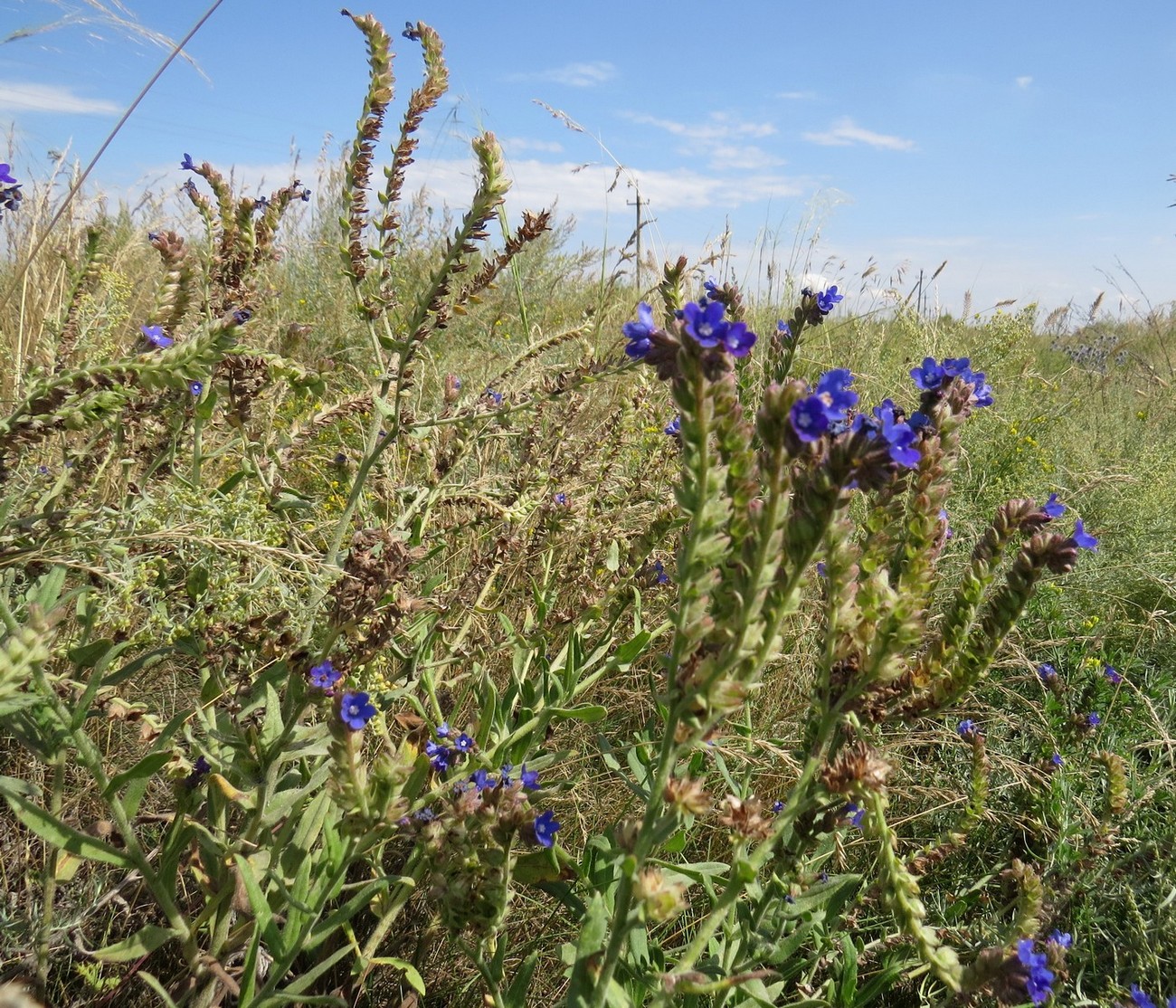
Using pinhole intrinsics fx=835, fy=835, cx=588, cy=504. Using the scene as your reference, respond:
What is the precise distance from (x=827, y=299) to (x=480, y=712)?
1.40m

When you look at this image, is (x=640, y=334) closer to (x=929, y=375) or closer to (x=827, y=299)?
(x=929, y=375)

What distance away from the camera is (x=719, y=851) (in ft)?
8.33

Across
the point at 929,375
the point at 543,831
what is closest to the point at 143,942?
the point at 543,831

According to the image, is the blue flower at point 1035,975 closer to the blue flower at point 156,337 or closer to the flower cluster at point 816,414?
the flower cluster at point 816,414

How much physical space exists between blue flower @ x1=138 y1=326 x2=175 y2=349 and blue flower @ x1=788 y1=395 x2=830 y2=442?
4.82 feet

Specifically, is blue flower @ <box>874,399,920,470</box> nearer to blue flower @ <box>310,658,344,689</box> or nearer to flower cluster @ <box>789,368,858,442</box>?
flower cluster @ <box>789,368,858,442</box>

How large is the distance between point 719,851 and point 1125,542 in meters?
3.29

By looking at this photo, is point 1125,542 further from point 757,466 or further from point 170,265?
point 170,265

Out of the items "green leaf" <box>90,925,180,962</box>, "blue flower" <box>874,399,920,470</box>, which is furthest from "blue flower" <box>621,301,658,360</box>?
"green leaf" <box>90,925,180,962</box>

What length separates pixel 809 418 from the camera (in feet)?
3.79

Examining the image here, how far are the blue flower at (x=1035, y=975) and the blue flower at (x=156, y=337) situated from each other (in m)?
2.15

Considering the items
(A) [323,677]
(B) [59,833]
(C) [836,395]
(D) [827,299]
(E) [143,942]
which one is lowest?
(E) [143,942]

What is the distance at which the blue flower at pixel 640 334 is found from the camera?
1.34m

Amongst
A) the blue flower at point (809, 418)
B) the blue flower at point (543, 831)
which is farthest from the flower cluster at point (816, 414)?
the blue flower at point (543, 831)
